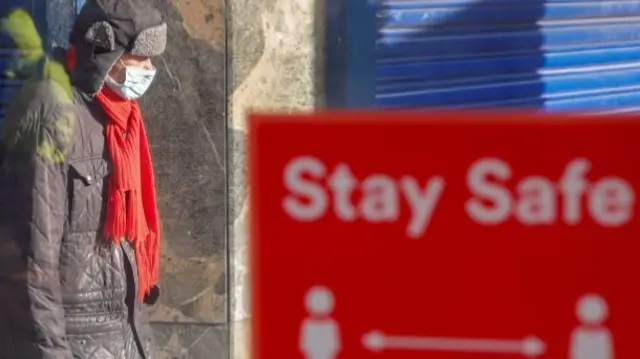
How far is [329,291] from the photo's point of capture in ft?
6.08

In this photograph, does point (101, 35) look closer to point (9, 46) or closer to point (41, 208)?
point (41, 208)

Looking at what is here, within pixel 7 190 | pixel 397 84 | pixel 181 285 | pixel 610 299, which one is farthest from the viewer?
pixel 397 84

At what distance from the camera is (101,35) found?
4.16m

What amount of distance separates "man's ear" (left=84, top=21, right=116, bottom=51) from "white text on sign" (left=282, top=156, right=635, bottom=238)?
7.87 feet

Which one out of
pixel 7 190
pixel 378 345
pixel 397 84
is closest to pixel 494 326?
pixel 378 345

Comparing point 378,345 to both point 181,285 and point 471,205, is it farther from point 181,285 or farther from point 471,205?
point 181,285

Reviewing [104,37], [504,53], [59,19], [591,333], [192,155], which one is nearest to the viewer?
[591,333]

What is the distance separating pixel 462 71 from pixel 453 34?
0.17 metres

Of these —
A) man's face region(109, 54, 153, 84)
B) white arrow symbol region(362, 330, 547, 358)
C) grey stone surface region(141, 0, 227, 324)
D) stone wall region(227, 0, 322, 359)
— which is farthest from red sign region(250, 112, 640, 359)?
grey stone surface region(141, 0, 227, 324)

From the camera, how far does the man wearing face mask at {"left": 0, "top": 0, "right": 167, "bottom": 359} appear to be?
3.88 metres

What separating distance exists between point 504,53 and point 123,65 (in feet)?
8.97

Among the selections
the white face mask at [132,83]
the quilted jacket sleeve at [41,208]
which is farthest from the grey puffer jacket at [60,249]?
the white face mask at [132,83]

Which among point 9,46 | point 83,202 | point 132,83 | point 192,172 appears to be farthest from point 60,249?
point 9,46

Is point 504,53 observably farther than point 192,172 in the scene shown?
Yes
